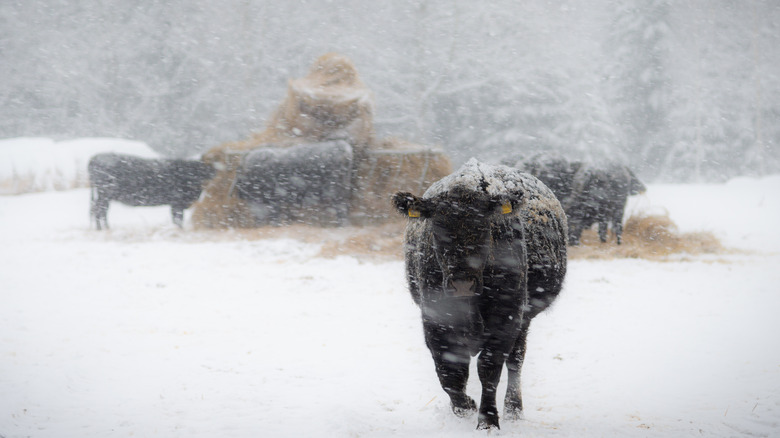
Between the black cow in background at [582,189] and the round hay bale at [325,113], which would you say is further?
the round hay bale at [325,113]

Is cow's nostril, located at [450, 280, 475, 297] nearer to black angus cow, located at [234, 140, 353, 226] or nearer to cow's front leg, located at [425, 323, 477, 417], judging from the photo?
cow's front leg, located at [425, 323, 477, 417]

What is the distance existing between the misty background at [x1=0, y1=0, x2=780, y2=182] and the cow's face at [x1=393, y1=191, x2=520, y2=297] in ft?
59.0

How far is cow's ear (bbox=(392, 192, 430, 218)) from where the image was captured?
2396 millimetres

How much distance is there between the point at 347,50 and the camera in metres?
21.3

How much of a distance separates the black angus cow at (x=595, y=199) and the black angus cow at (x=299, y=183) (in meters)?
4.64

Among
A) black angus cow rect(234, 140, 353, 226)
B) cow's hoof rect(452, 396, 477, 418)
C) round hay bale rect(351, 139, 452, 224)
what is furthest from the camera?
round hay bale rect(351, 139, 452, 224)

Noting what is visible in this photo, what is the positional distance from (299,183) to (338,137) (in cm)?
139

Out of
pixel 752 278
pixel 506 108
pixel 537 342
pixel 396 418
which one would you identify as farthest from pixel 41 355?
pixel 506 108

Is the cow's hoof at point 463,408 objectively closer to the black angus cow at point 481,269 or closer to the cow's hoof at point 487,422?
the black angus cow at point 481,269

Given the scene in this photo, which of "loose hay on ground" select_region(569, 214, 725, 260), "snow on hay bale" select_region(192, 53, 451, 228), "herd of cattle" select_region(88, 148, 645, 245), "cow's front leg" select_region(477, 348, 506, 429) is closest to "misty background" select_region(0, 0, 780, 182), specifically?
"snow on hay bale" select_region(192, 53, 451, 228)

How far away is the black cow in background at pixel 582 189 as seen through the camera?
9328mm

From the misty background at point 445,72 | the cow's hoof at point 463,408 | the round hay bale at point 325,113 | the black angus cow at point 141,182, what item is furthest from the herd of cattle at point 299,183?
the misty background at point 445,72

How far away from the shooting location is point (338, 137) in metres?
11.3

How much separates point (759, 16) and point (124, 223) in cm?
2338
